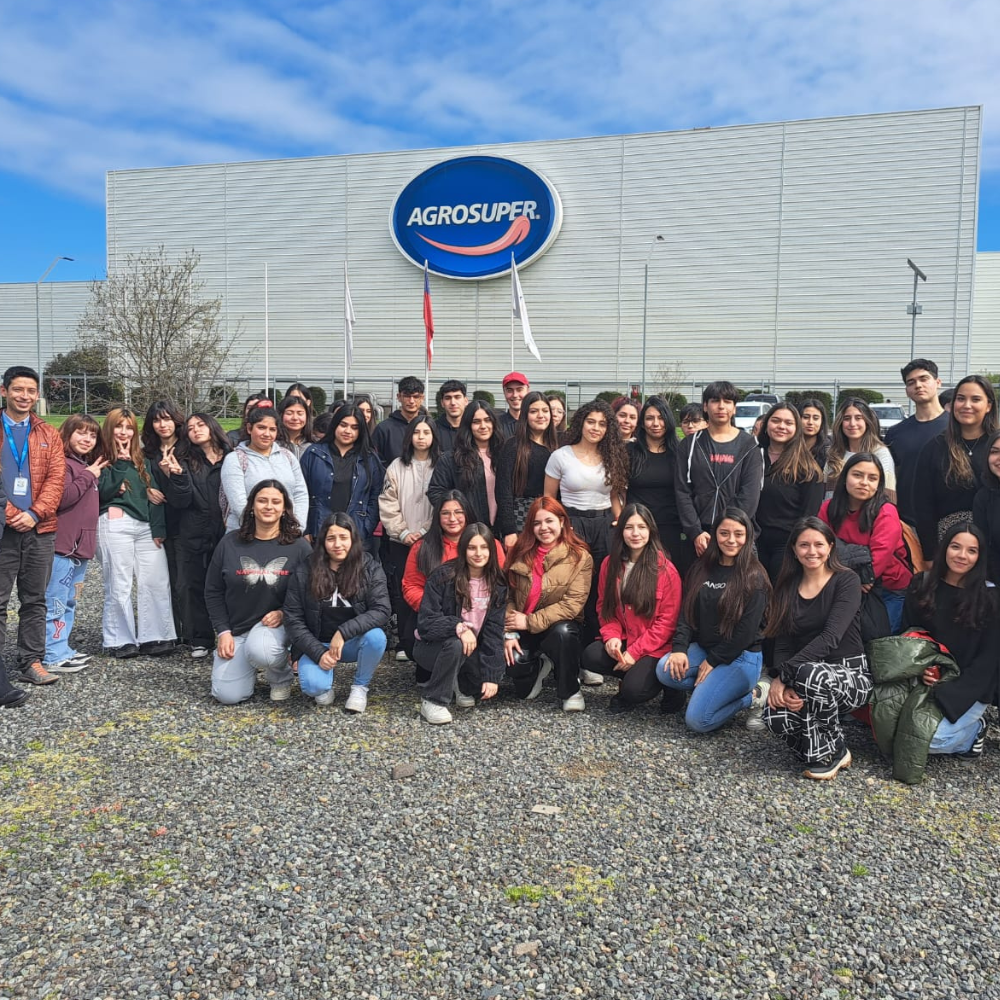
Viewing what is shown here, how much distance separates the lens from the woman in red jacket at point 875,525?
5.12 meters

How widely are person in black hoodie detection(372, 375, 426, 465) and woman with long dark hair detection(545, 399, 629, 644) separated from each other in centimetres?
150

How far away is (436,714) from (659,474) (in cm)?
221

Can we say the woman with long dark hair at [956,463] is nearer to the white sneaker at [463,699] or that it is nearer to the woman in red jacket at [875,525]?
the woman in red jacket at [875,525]

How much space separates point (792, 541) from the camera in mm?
4797

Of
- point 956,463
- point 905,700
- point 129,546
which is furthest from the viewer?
point 129,546

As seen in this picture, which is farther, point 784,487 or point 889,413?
point 889,413

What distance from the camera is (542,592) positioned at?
5.57 m

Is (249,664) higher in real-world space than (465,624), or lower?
lower

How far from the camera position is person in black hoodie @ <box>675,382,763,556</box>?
561cm

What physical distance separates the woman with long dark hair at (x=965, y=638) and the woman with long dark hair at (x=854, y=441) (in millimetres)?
1083

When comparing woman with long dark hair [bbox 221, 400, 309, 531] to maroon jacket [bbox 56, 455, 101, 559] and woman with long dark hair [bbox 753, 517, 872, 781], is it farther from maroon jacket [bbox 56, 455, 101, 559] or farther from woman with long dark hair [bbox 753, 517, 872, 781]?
woman with long dark hair [bbox 753, 517, 872, 781]

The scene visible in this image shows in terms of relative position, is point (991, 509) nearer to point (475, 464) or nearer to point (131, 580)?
point (475, 464)

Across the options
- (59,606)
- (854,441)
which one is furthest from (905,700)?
(59,606)

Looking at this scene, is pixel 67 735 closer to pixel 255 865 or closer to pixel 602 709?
pixel 255 865
